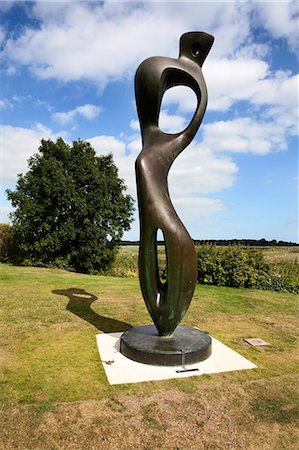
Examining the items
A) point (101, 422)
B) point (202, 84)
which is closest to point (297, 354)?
point (101, 422)

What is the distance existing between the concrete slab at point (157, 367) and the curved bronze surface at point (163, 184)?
0.79 m

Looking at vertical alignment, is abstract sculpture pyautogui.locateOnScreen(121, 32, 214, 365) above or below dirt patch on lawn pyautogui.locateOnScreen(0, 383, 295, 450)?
above

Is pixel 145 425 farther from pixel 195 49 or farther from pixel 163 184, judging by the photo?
pixel 195 49

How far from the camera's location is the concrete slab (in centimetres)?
498

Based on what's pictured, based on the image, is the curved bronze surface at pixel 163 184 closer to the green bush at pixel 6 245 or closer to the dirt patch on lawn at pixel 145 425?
the dirt patch on lawn at pixel 145 425

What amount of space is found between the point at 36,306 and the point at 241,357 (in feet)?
17.5

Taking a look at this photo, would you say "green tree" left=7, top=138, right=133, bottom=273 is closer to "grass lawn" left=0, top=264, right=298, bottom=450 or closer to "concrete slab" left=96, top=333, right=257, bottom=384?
"grass lawn" left=0, top=264, right=298, bottom=450

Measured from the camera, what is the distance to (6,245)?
846 inches

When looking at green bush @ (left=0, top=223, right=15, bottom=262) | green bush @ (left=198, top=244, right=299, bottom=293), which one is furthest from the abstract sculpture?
green bush @ (left=0, top=223, right=15, bottom=262)

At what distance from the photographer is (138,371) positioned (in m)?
5.14

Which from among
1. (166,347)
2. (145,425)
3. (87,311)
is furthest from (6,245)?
(145,425)

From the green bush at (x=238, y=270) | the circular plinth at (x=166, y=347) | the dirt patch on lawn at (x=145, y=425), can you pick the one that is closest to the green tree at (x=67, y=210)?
the green bush at (x=238, y=270)

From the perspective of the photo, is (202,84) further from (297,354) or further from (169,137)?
(297,354)

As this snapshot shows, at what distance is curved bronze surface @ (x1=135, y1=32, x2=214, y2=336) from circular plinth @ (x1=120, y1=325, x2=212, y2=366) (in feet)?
0.81
